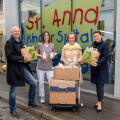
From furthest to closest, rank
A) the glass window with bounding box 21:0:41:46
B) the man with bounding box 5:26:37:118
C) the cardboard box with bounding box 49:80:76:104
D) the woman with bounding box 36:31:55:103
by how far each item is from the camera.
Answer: the glass window with bounding box 21:0:41:46 → the woman with bounding box 36:31:55:103 → the cardboard box with bounding box 49:80:76:104 → the man with bounding box 5:26:37:118

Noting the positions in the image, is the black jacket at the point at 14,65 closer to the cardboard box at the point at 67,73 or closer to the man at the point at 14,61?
the man at the point at 14,61

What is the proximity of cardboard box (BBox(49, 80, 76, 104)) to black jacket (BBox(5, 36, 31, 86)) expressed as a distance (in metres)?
0.73

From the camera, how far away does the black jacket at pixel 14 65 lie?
3.84m

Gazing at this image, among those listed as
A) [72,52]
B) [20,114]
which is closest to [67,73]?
[72,52]

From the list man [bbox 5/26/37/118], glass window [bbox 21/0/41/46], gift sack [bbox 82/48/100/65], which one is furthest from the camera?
glass window [bbox 21/0/41/46]

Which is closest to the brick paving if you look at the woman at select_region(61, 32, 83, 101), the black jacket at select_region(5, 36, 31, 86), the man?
the man

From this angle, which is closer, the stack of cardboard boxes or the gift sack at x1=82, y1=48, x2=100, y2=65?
the gift sack at x1=82, y1=48, x2=100, y2=65

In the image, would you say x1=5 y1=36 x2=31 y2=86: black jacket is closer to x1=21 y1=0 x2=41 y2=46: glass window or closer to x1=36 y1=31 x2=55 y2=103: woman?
x1=36 y1=31 x2=55 y2=103: woman

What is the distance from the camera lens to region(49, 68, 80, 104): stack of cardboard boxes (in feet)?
13.5

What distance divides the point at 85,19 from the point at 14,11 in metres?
4.24

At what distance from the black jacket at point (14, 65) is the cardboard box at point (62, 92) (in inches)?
28.7

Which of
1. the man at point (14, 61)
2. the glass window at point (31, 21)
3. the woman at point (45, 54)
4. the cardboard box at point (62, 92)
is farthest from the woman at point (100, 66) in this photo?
the glass window at point (31, 21)

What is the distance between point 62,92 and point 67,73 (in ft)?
1.45

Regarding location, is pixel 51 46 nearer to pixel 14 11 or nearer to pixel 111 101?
pixel 111 101
